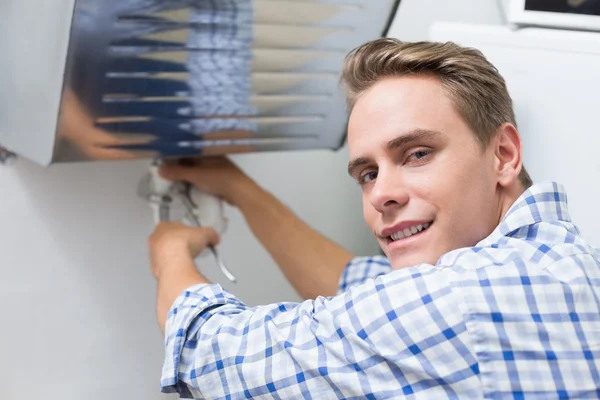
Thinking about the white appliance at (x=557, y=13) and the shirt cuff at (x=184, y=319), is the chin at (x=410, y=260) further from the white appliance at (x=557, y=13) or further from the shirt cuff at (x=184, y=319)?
the white appliance at (x=557, y=13)

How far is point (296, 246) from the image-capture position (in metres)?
1.57

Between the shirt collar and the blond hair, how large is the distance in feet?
0.35

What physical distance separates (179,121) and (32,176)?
30 centimetres

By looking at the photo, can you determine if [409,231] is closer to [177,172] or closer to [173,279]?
[173,279]

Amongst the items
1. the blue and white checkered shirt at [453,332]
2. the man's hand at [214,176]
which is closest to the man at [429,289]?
the blue and white checkered shirt at [453,332]

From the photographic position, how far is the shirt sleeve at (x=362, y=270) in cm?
148

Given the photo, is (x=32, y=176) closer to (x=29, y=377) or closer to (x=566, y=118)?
(x=29, y=377)

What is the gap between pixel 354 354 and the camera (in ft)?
3.17

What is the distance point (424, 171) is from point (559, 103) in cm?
29

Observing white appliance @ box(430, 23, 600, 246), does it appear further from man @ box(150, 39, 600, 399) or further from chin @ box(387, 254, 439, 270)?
chin @ box(387, 254, 439, 270)

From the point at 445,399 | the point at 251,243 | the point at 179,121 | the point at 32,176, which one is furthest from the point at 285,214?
the point at 445,399

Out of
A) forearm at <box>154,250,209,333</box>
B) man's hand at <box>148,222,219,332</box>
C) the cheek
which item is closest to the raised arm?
man's hand at <box>148,222,219,332</box>

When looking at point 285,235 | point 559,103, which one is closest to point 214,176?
point 285,235

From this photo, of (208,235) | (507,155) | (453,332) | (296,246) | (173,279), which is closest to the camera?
(453,332)
